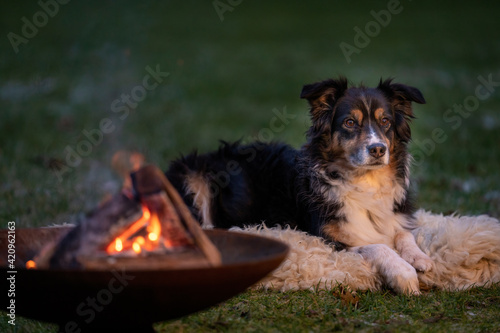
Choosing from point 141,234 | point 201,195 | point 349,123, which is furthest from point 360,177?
point 141,234

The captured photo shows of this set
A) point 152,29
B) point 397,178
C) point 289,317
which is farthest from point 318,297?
point 152,29

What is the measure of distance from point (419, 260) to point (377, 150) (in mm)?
949

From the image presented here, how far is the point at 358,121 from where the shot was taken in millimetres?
5402

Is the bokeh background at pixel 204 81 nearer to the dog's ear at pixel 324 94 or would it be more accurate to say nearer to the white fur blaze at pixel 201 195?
the white fur blaze at pixel 201 195

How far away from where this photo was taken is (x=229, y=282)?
10.00 feet

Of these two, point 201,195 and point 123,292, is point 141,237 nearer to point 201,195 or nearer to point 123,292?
point 123,292

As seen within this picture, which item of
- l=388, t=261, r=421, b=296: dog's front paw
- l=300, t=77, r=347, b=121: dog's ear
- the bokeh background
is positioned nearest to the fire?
l=388, t=261, r=421, b=296: dog's front paw

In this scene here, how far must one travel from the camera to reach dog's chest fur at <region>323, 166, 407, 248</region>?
555cm

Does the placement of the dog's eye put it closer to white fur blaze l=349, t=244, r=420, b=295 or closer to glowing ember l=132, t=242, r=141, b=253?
white fur blaze l=349, t=244, r=420, b=295

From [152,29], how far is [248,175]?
17.3 m

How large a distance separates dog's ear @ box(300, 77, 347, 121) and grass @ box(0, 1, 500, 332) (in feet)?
5.64

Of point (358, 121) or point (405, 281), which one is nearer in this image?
point (405, 281)

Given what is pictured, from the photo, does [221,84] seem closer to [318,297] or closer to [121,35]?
[121,35]

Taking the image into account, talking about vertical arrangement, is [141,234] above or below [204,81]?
below
